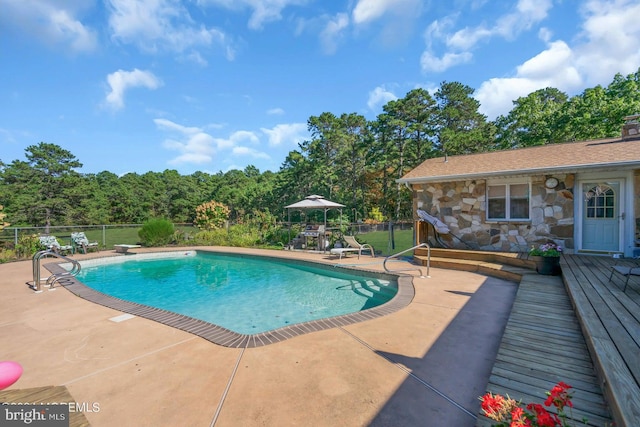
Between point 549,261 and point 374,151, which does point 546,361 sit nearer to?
point 549,261

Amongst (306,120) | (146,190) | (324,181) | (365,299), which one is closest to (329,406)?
(365,299)

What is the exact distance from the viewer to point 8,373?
1163 mm

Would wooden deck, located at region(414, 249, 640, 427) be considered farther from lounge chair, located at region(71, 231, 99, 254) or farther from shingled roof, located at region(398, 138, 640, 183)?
lounge chair, located at region(71, 231, 99, 254)

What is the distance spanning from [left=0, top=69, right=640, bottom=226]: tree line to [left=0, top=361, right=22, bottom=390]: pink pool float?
14.3 metres

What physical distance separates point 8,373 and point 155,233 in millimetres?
14409

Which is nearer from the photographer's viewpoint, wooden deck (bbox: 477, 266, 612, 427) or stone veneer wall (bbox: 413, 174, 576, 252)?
wooden deck (bbox: 477, 266, 612, 427)

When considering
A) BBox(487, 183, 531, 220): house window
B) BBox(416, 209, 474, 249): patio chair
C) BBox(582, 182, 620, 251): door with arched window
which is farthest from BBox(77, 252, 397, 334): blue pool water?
BBox(582, 182, 620, 251): door with arched window

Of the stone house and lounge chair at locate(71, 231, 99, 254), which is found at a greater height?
the stone house

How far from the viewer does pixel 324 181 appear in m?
22.3

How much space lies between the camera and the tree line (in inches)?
656

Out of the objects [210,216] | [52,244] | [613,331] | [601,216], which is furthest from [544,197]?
[52,244]

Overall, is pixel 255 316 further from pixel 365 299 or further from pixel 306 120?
pixel 306 120

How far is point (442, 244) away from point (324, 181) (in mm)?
14004

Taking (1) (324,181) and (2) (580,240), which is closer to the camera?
(2) (580,240)
